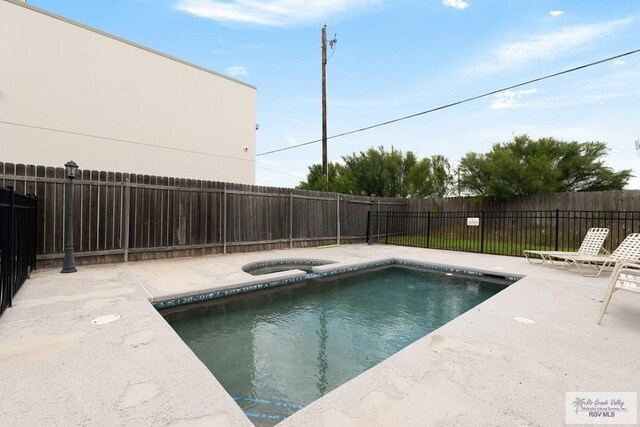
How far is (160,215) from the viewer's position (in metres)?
6.34

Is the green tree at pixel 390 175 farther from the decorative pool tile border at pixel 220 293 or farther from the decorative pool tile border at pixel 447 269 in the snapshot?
the decorative pool tile border at pixel 220 293

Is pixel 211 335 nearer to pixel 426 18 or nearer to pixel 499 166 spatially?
pixel 426 18

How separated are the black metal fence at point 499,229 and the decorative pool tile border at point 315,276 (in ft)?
7.23

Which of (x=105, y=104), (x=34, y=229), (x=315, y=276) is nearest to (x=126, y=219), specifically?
(x=34, y=229)

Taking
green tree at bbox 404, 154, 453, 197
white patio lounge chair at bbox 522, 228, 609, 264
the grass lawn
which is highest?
green tree at bbox 404, 154, 453, 197

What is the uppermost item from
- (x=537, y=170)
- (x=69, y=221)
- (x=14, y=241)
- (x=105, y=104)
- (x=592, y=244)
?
(x=105, y=104)

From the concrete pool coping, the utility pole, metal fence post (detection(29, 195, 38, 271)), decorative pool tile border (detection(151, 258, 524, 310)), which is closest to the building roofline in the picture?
the utility pole

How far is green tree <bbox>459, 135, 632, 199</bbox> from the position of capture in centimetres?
1058

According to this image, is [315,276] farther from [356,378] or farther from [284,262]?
[356,378]

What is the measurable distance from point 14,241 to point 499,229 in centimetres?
1181

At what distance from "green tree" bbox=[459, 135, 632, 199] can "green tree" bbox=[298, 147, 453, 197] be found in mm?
1181

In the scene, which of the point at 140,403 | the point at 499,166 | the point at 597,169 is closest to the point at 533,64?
the point at 499,166

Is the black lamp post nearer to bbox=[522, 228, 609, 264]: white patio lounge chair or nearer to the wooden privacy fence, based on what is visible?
the wooden privacy fence

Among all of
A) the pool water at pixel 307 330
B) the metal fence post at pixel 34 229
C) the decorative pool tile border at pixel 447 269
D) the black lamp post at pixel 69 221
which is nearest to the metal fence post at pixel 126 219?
the black lamp post at pixel 69 221
